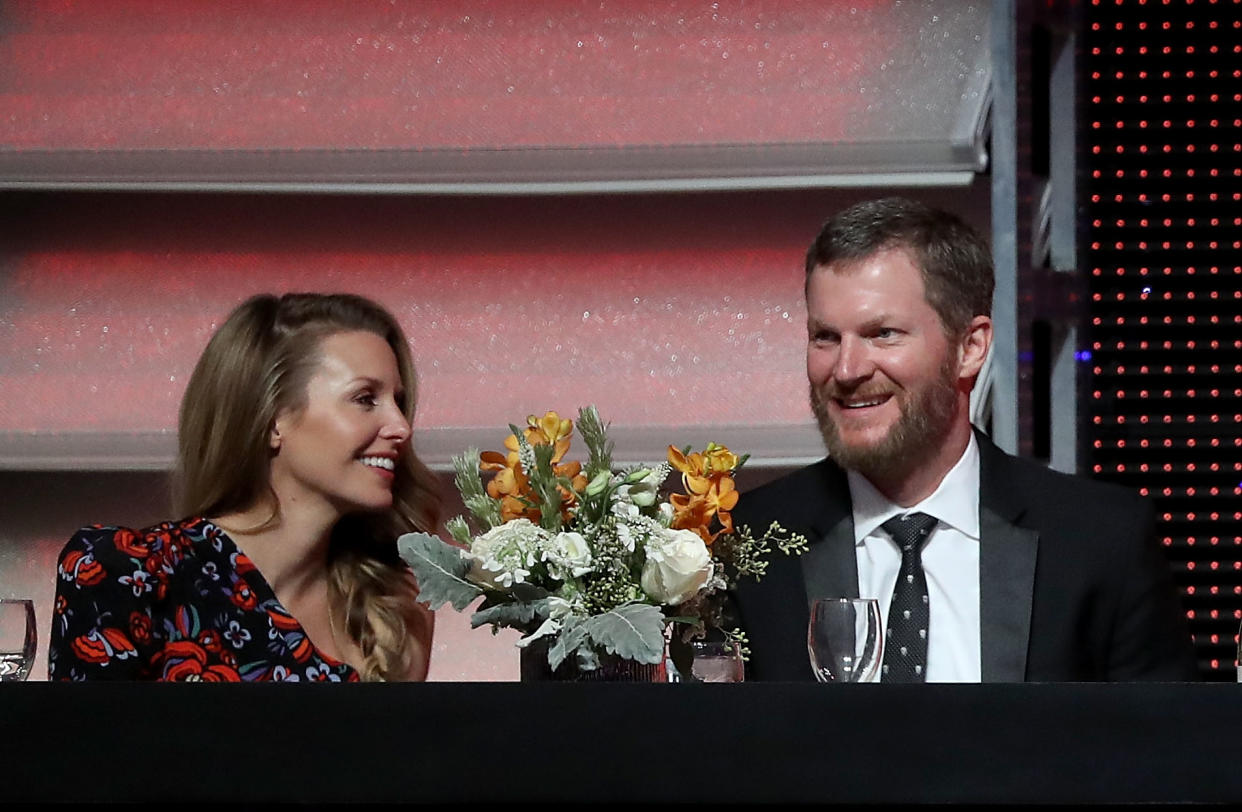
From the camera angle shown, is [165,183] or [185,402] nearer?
[185,402]

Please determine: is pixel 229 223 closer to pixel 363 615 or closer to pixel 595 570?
pixel 363 615

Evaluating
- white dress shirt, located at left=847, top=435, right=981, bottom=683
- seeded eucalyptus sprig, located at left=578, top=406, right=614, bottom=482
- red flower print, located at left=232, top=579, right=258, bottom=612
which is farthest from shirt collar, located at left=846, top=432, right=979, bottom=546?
red flower print, located at left=232, top=579, right=258, bottom=612

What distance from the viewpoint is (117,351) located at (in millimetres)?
2504

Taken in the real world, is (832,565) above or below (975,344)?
below

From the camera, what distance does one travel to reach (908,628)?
5.75 feet

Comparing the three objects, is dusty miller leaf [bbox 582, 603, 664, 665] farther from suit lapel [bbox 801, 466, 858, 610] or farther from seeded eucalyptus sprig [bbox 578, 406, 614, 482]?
suit lapel [bbox 801, 466, 858, 610]

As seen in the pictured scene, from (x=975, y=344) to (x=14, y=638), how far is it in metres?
1.25

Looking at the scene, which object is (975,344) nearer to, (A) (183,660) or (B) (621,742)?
(A) (183,660)

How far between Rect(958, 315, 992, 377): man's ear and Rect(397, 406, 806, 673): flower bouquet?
0.71 meters

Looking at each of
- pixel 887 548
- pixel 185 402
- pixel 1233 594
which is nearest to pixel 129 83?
pixel 185 402

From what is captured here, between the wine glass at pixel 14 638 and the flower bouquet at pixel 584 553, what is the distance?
41cm

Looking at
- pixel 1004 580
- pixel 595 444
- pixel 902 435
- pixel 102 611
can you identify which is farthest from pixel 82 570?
pixel 1004 580

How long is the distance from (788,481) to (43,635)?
4.65ft

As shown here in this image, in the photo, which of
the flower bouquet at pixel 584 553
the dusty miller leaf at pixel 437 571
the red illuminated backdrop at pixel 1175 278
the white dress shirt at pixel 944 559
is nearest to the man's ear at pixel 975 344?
the white dress shirt at pixel 944 559
